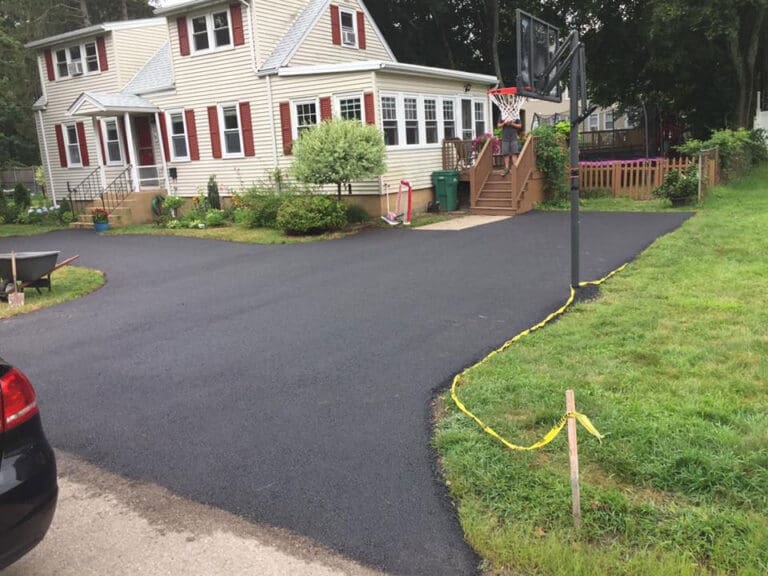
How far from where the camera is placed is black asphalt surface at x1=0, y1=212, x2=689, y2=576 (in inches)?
133

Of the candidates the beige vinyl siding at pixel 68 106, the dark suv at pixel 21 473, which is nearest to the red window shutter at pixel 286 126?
the beige vinyl siding at pixel 68 106

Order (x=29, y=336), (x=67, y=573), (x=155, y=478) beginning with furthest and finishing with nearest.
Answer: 1. (x=29, y=336)
2. (x=155, y=478)
3. (x=67, y=573)

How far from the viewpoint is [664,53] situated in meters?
25.0

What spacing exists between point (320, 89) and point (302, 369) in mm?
12366

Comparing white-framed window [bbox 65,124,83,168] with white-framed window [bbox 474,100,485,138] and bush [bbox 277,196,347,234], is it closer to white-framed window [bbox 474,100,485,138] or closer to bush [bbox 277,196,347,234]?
bush [bbox 277,196,347,234]

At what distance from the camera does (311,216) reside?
14172 millimetres

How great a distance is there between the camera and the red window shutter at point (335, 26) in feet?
61.7

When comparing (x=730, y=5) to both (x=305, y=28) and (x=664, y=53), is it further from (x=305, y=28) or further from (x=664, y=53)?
(x=305, y=28)

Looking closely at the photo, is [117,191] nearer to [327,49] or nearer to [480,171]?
[327,49]

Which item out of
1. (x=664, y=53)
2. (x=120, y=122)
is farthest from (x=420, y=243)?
(x=664, y=53)

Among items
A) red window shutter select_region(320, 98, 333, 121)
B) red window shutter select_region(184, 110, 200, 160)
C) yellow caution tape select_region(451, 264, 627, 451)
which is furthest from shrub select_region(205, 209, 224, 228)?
yellow caution tape select_region(451, 264, 627, 451)

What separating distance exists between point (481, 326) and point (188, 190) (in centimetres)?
1601

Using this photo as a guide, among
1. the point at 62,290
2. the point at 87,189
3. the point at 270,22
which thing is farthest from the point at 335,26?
the point at 62,290

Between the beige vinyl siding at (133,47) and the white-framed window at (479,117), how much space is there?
12.3 meters
